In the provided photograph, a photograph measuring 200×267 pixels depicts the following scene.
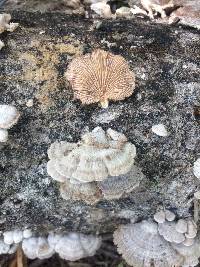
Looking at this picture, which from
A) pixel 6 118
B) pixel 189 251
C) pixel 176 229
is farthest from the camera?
pixel 189 251

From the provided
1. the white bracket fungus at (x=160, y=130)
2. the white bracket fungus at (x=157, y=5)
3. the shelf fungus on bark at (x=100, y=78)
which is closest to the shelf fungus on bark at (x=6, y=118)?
the shelf fungus on bark at (x=100, y=78)

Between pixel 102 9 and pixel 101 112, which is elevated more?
pixel 102 9

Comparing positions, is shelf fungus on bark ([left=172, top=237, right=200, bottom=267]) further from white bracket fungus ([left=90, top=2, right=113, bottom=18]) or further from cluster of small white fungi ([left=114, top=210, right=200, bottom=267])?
white bracket fungus ([left=90, top=2, right=113, bottom=18])

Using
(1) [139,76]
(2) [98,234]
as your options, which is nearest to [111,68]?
(1) [139,76]

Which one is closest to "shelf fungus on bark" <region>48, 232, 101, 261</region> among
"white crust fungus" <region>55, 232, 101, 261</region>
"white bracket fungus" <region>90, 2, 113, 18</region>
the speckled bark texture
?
"white crust fungus" <region>55, 232, 101, 261</region>

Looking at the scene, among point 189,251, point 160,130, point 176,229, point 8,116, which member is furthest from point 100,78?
point 189,251

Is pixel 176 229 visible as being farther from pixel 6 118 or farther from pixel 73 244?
pixel 6 118
